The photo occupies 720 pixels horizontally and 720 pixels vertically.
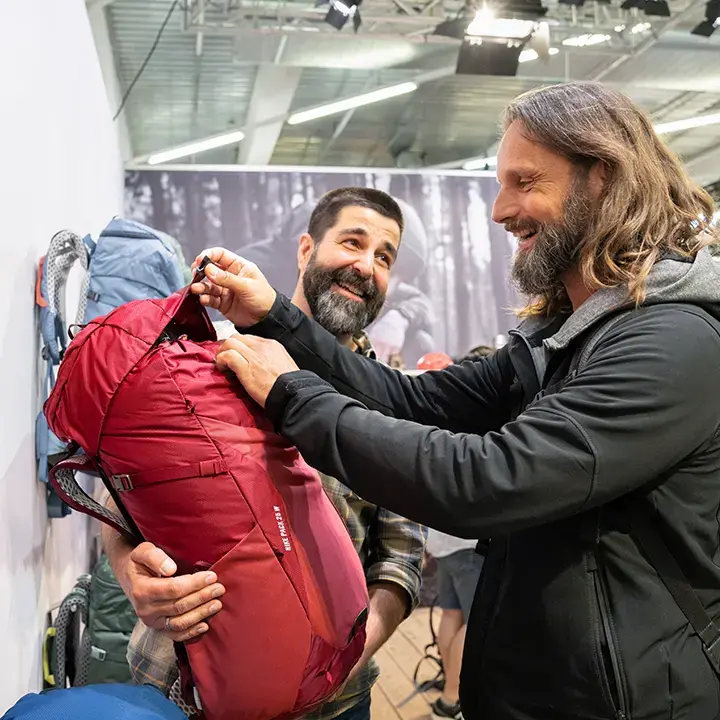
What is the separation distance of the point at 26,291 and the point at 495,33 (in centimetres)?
403

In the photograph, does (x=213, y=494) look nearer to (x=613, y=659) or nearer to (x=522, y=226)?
(x=613, y=659)

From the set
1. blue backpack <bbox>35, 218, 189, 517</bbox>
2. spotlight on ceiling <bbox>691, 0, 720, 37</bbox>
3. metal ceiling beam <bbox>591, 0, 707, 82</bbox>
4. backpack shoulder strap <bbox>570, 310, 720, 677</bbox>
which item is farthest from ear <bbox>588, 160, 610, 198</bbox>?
metal ceiling beam <bbox>591, 0, 707, 82</bbox>

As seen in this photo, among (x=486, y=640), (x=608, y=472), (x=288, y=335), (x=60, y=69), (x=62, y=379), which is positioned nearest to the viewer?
(x=608, y=472)

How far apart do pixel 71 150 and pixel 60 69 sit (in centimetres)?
36

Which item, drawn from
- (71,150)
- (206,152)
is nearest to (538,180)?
(71,150)

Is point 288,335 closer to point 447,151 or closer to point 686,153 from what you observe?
point 447,151

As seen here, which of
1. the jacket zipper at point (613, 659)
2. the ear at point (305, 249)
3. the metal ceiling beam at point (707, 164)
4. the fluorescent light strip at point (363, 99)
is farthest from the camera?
→ the metal ceiling beam at point (707, 164)

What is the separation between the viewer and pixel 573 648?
3.41 ft

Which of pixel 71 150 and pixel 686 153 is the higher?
pixel 71 150

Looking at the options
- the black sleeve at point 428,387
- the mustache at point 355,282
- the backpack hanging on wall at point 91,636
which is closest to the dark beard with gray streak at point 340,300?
the mustache at point 355,282

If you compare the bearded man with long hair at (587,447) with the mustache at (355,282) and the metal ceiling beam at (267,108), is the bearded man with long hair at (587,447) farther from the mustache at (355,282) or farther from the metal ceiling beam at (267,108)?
the metal ceiling beam at (267,108)

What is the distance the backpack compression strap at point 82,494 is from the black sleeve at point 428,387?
0.42m

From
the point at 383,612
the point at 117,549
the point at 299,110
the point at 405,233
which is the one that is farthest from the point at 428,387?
the point at 299,110

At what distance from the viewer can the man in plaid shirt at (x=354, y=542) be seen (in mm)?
1028
